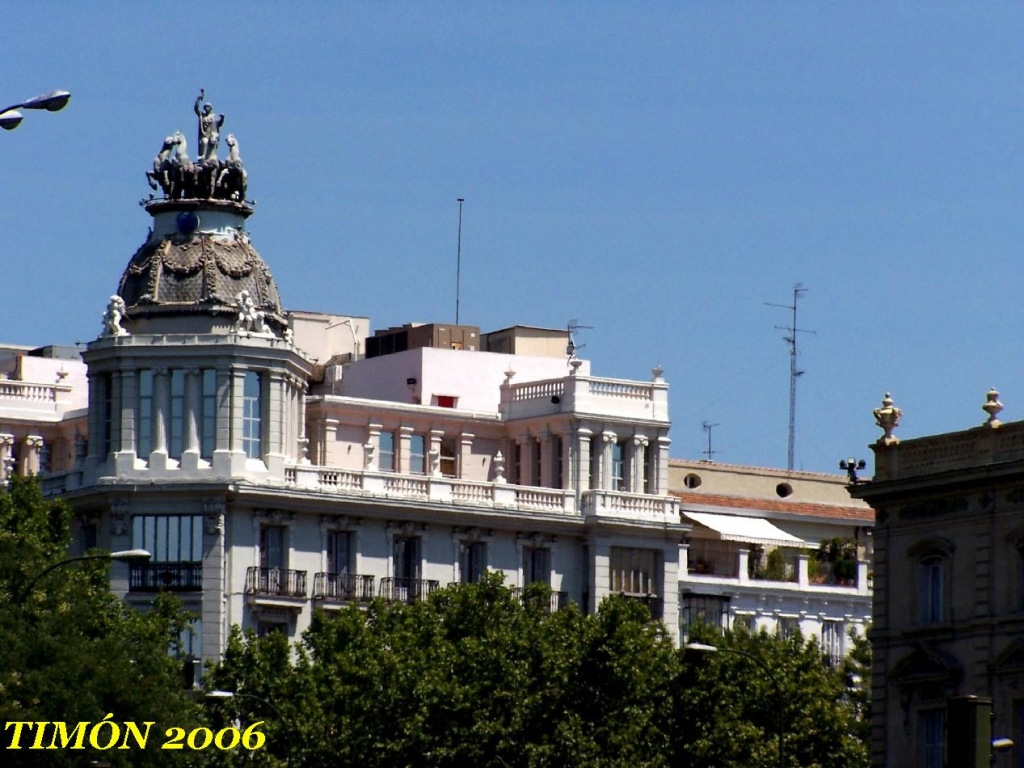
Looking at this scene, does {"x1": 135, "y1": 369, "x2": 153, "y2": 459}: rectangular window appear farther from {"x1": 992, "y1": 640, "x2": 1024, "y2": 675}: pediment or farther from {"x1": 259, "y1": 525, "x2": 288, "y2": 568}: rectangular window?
{"x1": 992, "y1": 640, "x2": 1024, "y2": 675}: pediment

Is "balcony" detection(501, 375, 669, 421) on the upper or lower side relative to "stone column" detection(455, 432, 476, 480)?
upper

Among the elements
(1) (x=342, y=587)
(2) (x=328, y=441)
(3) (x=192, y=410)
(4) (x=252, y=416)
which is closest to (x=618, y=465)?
(2) (x=328, y=441)

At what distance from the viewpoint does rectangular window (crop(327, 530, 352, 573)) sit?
131 metres

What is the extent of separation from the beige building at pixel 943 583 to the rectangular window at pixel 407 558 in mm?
34360

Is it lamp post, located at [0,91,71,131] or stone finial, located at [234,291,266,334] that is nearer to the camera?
lamp post, located at [0,91,71,131]

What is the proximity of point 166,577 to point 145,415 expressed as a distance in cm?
652

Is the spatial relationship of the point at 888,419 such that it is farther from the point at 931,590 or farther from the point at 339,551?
the point at 339,551

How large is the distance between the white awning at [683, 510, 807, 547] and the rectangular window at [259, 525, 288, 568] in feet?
80.1

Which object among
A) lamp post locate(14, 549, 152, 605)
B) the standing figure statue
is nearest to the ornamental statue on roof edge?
the standing figure statue

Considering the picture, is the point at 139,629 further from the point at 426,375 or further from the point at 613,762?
the point at 426,375

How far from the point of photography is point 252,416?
129750 mm

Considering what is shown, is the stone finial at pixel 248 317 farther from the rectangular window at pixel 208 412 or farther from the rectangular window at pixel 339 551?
the rectangular window at pixel 339 551

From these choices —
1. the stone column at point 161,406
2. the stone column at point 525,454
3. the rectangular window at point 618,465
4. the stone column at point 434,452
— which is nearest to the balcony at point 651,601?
the rectangular window at point 618,465

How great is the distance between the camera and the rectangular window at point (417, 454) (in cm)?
13988
